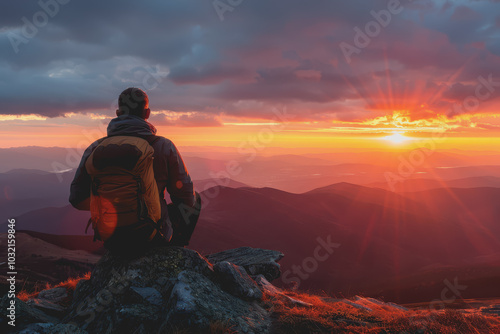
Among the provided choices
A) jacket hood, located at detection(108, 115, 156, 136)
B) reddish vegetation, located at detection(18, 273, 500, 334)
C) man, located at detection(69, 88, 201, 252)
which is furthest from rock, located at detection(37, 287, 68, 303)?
reddish vegetation, located at detection(18, 273, 500, 334)

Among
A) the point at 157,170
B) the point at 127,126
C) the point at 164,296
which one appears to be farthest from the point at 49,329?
the point at 127,126

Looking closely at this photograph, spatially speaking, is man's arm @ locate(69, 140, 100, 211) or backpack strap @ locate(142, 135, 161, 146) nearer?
man's arm @ locate(69, 140, 100, 211)

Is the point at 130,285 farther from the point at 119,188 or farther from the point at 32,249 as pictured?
the point at 32,249

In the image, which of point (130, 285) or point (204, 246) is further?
point (204, 246)

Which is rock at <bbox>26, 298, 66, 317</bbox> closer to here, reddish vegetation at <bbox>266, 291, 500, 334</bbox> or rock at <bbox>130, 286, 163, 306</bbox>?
rock at <bbox>130, 286, 163, 306</bbox>

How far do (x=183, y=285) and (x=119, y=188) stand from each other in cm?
182

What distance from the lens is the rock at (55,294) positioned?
6.61 m

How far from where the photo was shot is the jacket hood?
4.61 metres

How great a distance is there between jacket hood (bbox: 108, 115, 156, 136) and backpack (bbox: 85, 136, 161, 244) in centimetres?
24

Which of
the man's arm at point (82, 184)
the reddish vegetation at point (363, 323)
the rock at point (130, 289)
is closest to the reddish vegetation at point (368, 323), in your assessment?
the reddish vegetation at point (363, 323)

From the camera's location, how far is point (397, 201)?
14812 cm

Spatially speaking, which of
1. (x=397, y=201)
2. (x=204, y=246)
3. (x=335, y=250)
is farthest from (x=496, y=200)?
(x=204, y=246)

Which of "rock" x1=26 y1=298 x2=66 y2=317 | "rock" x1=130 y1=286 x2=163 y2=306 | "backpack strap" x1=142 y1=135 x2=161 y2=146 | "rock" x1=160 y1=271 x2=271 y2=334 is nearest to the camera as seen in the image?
"rock" x1=160 y1=271 x2=271 y2=334

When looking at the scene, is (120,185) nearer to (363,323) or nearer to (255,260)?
(363,323)
